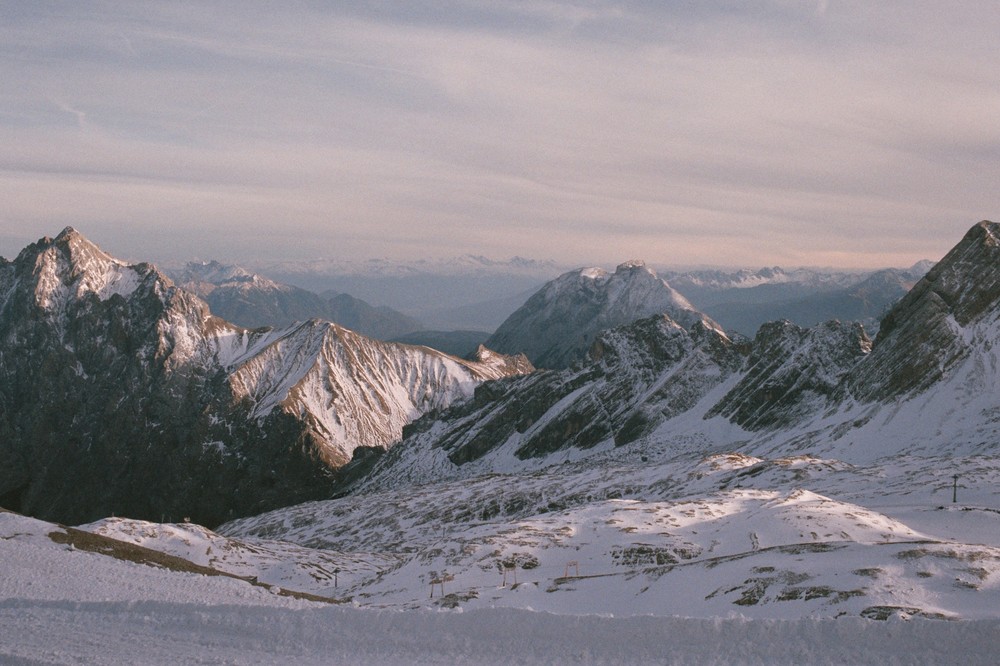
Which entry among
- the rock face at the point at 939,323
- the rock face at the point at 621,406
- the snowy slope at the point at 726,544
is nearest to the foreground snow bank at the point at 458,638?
the snowy slope at the point at 726,544

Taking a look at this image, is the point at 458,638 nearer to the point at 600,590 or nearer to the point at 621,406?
the point at 600,590

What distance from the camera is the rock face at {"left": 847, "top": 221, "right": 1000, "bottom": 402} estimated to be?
130 meters

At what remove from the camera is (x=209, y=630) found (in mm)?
28250

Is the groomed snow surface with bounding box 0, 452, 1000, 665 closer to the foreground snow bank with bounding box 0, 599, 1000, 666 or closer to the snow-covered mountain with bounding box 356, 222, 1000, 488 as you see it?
the foreground snow bank with bounding box 0, 599, 1000, 666

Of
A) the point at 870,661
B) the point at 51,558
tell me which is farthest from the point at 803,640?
the point at 51,558

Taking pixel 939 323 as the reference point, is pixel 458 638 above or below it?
below

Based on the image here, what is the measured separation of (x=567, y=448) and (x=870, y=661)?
15707cm

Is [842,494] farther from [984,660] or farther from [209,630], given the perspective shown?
[209,630]

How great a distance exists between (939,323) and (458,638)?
5348 inches

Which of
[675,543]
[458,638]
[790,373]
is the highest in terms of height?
[458,638]

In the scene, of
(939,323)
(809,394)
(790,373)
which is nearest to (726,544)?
(939,323)

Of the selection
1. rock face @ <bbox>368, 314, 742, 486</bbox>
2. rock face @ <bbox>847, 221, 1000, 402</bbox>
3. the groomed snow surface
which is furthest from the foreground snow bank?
rock face @ <bbox>368, 314, 742, 486</bbox>

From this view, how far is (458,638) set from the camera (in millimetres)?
27062

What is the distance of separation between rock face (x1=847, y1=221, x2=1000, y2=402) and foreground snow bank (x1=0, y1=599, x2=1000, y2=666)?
116945mm
